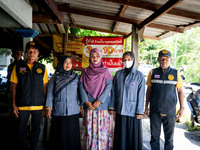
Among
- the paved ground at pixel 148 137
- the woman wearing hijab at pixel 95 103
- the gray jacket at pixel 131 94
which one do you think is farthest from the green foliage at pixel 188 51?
the woman wearing hijab at pixel 95 103

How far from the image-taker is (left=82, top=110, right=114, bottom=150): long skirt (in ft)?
7.78

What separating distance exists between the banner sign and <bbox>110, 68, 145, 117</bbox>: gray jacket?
266 centimetres

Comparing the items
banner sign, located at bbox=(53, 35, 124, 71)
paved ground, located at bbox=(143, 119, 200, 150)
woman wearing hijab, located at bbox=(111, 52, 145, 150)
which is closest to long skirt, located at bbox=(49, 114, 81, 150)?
woman wearing hijab, located at bbox=(111, 52, 145, 150)

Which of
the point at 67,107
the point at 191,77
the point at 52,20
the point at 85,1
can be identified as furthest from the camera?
the point at 191,77

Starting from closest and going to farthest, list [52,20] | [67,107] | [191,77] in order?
[67,107] → [52,20] → [191,77]

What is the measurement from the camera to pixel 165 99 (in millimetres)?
2363

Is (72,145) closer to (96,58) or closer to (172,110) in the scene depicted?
(96,58)

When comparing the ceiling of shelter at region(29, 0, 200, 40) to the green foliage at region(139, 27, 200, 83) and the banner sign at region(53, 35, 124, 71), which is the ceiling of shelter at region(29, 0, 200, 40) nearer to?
the banner sign at region(53, 35, 124, 71)

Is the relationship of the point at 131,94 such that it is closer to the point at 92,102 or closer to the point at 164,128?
the point at 92,102

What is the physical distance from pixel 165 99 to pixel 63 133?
1.61m

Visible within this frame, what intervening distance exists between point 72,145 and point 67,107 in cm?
59

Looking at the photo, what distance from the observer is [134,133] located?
229 cm

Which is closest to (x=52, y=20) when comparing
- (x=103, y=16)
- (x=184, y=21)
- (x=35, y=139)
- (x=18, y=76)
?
(x=103, y=16)

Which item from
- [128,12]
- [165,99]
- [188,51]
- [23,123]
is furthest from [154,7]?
[188,51]
